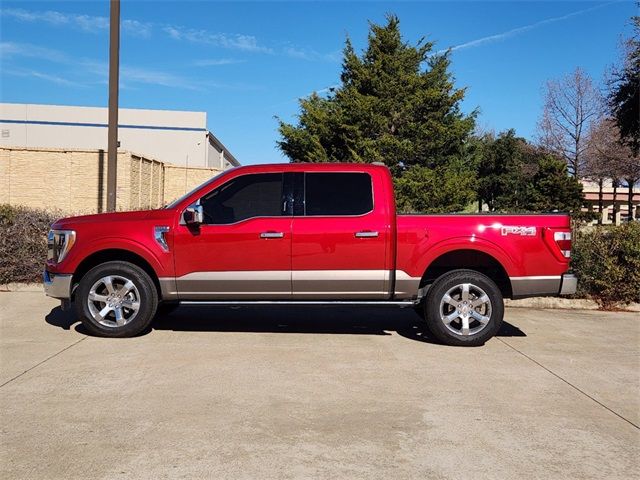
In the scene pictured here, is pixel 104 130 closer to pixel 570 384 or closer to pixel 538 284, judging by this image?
pixel 538 284

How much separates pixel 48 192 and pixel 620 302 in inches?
889

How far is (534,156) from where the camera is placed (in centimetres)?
4491

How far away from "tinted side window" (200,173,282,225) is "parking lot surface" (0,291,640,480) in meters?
1.45

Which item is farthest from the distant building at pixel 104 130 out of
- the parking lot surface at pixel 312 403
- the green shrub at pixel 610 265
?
the parking lot surface at pixel 312 403

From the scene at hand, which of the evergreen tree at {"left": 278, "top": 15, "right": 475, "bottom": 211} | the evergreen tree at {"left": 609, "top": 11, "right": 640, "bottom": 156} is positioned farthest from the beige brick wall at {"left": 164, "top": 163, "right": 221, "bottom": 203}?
the evergreen tree at {"left": 609, "top": 11, "right": 640, "bottom": 156}

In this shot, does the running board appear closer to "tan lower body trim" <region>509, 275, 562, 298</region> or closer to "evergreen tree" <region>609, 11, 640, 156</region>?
"tan lower body trim" <region>509, 275, 562, 298</region>

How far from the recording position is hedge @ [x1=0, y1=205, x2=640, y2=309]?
29.5 feet

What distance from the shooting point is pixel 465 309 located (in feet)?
21.1

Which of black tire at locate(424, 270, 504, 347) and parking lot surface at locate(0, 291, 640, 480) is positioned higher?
black tire at locate(424, 270, 504, 347)

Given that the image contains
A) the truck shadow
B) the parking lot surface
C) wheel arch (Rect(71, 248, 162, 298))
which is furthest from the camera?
the truck shadow

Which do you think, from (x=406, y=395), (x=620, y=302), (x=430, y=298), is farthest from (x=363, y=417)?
(x=620, y=302)

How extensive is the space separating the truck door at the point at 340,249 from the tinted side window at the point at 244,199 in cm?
32

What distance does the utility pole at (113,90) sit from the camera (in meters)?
11.2

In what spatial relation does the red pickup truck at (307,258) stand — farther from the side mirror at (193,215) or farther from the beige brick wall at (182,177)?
the beige brick wall at (182,177)
